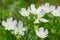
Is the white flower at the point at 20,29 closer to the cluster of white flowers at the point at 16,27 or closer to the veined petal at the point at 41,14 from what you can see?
the cluster of white flowers at the point at 16,27

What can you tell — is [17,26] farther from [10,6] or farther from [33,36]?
[10,6]

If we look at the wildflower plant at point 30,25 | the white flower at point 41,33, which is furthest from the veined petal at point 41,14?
the white flower at point 41,33

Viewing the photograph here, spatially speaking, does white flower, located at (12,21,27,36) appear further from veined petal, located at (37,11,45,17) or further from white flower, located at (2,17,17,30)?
veined petal, located at (37,11,45,17)

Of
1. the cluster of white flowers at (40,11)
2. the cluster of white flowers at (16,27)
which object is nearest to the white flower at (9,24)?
the cluster of white flowers at (16,27)

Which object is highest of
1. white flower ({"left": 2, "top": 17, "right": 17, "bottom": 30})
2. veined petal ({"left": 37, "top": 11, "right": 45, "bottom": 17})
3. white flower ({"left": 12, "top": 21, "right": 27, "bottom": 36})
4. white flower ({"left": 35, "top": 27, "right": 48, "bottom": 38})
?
veined petal ({"left": 37, "top": 11, "right": 45, "bottom": 17})

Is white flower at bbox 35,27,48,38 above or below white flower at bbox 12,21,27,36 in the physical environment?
Result: below

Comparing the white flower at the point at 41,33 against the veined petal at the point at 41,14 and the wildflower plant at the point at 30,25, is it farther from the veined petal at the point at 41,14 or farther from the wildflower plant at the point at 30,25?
the veined petal at the point at 41,14

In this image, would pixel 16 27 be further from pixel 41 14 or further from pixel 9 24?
pixel 41 14

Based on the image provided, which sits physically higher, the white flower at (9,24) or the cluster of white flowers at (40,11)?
the cluster of white flowers at (40,11)

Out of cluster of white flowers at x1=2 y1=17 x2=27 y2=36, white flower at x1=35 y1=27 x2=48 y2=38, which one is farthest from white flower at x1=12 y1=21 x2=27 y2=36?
white flower at x1=35 y1=27 x2=48 y2=38

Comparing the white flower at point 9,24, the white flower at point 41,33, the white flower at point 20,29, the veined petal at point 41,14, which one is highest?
the veined petal at point 41,14

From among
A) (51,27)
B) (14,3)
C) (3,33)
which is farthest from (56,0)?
(3,33)
